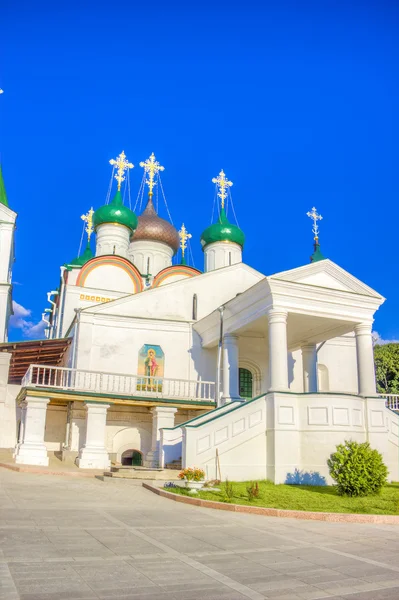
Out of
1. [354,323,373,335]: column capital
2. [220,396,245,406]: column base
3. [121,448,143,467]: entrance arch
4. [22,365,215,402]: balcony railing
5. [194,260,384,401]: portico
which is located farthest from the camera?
[121,448,143,467]: entrance arch

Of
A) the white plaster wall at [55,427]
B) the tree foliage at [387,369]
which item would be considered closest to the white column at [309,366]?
the white plaster wall at [55,427]

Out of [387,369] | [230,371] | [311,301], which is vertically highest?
[387,369]

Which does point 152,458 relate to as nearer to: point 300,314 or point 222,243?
point 300,314

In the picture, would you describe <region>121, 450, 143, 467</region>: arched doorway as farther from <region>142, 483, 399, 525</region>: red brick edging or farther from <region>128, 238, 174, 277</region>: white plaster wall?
<region>128, 238, 174, 277</region>: white plaster wall

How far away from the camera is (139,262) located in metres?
32.3

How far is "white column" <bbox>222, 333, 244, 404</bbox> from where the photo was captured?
16.7 meters

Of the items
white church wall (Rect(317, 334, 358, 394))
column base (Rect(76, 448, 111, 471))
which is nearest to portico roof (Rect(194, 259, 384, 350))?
white church wall (Rect(317, 334, 358, 394))

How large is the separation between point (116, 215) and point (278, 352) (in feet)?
63.6

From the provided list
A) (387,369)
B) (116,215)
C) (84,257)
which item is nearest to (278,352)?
(116,215)

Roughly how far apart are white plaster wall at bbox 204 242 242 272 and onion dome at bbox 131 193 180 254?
3.24 metres

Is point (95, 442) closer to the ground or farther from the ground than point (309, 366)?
closer to the ground

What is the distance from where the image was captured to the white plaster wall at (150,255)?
3216cm

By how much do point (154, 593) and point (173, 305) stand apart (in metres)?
16.9

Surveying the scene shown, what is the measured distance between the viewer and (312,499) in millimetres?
10016
